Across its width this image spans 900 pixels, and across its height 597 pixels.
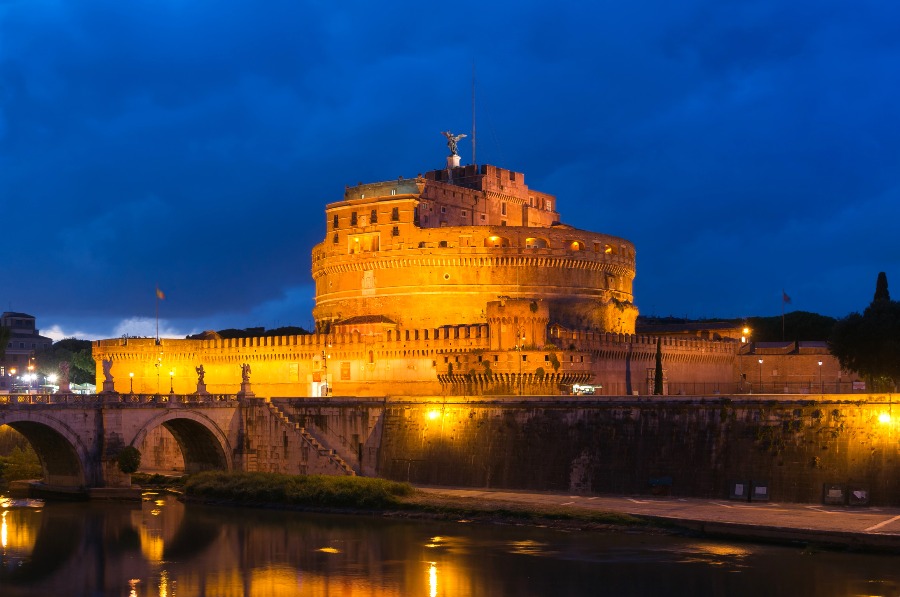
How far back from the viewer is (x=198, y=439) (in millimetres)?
50938

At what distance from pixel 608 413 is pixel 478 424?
5.52 m

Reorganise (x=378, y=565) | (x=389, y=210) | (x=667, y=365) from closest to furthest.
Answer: (x=378, y=565)
(x=667, y=365)
(x=389, y=210)

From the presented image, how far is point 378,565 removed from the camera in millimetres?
32156

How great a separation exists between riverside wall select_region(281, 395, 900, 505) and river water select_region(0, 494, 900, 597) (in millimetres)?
5067

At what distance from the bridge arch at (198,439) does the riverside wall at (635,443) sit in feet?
13.9

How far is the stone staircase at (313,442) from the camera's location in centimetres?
4712

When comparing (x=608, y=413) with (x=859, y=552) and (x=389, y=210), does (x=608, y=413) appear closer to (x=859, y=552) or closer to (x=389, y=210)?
(x=859, y=552)

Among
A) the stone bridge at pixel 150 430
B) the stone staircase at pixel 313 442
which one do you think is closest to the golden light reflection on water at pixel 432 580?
the stone staircase at pixel 313 442

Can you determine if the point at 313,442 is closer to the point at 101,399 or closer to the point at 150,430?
the point at 150,430

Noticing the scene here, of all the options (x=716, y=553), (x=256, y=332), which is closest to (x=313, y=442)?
(x=716, y=553)

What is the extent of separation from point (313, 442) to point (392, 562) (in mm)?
16108

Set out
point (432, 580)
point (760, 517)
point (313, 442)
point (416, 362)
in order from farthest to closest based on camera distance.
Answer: point (416, 362), point (313, 442), point (760, 517), point (432, 580)

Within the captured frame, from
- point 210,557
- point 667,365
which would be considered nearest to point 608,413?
point 210,557

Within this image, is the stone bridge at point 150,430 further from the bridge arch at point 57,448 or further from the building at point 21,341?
the building at point 21,341
